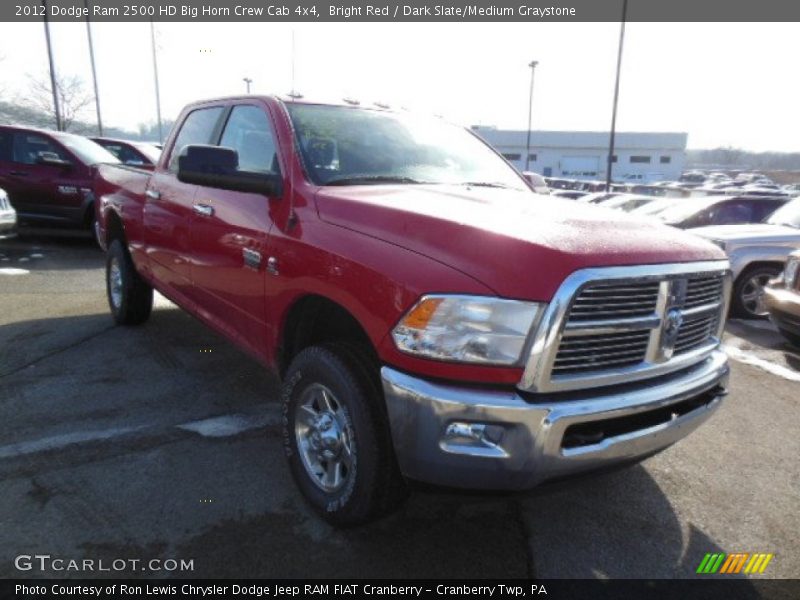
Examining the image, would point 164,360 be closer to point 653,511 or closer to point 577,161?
A: point 653,511

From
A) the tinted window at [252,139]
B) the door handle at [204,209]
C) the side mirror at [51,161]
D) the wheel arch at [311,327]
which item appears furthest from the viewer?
the side mirror at [51,161]

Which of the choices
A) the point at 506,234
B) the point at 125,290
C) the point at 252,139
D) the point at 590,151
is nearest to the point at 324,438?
the point at 506,234

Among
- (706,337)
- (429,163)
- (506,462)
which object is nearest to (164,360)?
(429,163)

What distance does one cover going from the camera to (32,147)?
989 centimetres

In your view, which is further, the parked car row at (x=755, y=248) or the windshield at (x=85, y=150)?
the windshield at (x=85, y=150)

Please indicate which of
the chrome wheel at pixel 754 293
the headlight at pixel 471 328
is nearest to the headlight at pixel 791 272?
the chrome wheel at pixel 754 293

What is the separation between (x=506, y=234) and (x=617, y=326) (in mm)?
531

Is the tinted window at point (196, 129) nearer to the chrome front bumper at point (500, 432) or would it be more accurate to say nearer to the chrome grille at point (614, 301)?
the chrome front bumper at point (500, 432)

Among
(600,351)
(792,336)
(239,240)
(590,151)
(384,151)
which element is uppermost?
(590,151)

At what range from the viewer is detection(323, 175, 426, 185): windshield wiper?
296 centimetres

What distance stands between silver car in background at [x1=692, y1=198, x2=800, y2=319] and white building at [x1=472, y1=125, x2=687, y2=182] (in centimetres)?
7075

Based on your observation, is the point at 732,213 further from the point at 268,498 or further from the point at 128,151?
the point at 128,151

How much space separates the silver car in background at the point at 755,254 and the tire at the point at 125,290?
21.1 ft

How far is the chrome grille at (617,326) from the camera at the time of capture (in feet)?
6.62
